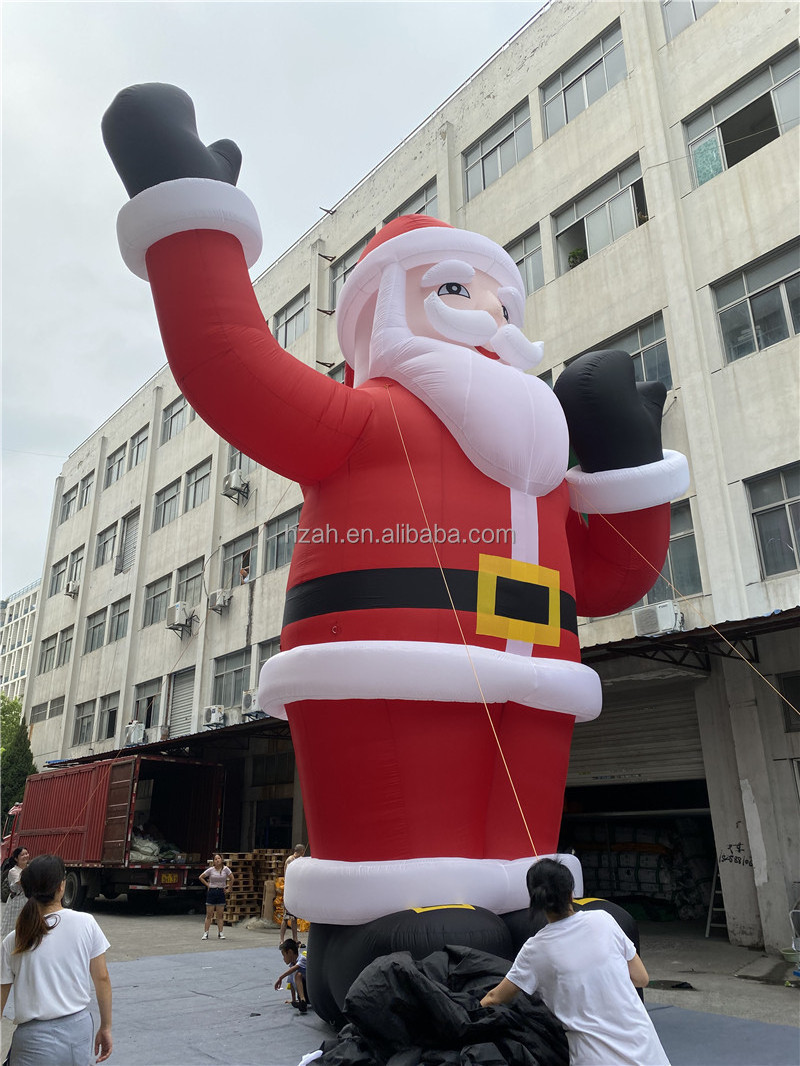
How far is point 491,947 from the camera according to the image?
3156 millimetres

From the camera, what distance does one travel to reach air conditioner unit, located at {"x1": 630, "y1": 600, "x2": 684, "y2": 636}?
33.1ft

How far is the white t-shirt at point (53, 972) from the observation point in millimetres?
2621

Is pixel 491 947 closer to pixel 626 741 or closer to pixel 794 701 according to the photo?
pixel 794 701

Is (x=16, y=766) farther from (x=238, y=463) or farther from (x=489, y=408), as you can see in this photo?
(x=489, y=408)

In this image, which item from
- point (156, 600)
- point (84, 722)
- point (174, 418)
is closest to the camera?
point (156, 600)

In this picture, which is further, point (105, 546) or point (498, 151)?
point (105, 546)

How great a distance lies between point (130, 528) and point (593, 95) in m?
17.2

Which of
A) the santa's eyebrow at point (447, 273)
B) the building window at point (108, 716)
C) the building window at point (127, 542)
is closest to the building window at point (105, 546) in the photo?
the building window at point (127, 542)

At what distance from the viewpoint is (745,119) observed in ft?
35.4

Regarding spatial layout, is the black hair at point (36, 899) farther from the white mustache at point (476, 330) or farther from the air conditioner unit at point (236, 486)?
the air conditioner unit at point (236, 486)

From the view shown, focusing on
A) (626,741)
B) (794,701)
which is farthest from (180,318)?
(626,741)

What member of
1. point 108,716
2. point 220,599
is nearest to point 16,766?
point 108,716

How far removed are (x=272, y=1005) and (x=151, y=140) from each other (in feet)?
17.5

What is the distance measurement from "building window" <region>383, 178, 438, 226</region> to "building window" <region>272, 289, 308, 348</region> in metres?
3.57
